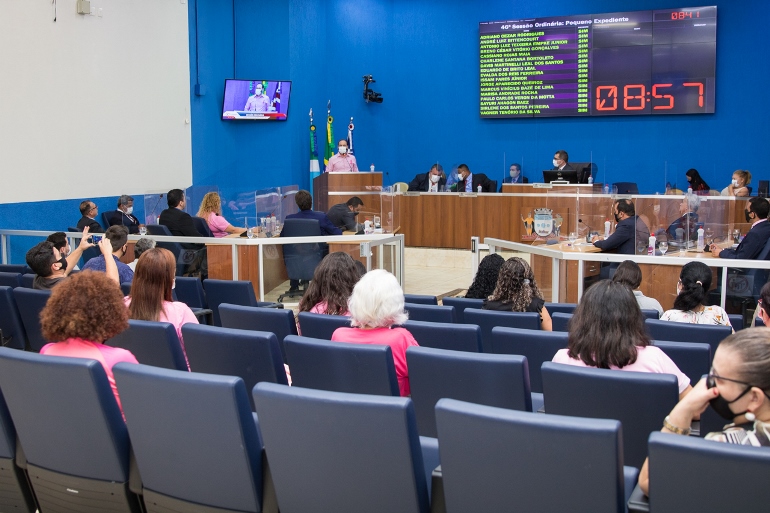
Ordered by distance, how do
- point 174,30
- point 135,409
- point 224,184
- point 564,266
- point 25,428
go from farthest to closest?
point 224,184
point 174,30
point 564,266
point 25,428
point 135,409

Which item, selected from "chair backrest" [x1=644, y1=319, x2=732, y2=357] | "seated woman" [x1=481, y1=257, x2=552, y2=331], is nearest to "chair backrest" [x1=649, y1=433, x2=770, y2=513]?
"chair backrest" [x1=644, y1=319, x2=732, y2=357]

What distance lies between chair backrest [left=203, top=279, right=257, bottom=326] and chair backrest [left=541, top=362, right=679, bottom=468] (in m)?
3.18

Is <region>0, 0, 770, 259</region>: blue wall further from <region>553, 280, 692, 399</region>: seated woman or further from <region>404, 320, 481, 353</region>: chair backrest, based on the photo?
<region>553, 280, 692, 399</region>: seated woman

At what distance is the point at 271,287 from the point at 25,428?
4.35 metres

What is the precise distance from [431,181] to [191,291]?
6.83m

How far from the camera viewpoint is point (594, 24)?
12109mm

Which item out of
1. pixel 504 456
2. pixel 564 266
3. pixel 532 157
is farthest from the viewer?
pixel 532 157

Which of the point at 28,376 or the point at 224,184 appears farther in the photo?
the point at 224,184

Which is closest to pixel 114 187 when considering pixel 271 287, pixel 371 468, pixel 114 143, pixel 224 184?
pixel 114 143

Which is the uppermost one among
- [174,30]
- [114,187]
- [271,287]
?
[174,30]

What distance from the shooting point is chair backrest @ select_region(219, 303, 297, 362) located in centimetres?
395

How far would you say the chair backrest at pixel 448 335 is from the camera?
11.4 feet

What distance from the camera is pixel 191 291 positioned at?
562 cm

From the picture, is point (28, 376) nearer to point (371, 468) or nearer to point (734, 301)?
point (371, 468)
